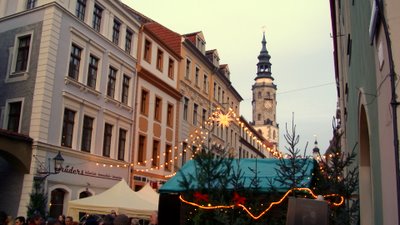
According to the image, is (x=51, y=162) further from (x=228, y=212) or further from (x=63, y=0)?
(x=228, y=212)

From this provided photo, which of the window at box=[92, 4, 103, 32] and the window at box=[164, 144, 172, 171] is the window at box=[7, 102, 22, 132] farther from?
the window at box=[164, 144, 172, 171]

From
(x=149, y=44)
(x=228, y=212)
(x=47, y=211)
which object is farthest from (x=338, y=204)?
(x=149, y=44)

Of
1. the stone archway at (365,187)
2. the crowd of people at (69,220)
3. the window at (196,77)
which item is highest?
the window at (196,77)

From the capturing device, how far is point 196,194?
28.2ft

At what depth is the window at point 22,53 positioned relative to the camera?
19938 mm

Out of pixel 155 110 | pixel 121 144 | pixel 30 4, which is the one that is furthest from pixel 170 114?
pixel 30 4

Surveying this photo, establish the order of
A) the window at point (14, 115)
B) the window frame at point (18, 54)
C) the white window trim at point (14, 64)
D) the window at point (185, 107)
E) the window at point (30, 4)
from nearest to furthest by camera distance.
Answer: the window at point (14, 115) < the white window trim at point (14, 64) < the window frame at point (18, 54) < the window at point (30, 4) < the window at point (185, 107)

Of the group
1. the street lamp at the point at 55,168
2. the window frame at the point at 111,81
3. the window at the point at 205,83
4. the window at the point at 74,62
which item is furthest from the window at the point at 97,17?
the window at the point at 205,83

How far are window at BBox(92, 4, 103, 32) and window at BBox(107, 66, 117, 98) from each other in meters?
2.33

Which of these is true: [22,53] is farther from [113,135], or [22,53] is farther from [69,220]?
[69,220]

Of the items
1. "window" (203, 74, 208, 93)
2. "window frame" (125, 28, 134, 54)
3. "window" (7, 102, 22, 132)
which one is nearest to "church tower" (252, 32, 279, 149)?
"window" (203, 74, 208, 93)

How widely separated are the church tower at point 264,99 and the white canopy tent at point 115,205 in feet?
339

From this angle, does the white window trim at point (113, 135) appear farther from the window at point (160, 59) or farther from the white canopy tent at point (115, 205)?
the white canopy tent at point (115, 205)

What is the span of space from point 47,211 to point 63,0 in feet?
30.2
